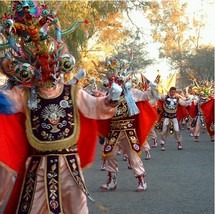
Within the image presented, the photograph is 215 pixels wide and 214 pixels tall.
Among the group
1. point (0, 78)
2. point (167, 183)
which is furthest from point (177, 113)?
point (167, 183)

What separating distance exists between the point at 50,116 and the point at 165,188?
14.1ft

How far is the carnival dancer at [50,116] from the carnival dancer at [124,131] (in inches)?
134

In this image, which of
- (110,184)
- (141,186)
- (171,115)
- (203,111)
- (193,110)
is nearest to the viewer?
(141,186)

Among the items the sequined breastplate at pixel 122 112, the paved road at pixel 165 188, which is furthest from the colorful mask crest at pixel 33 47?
the sequined breastplate at pixel 122 112

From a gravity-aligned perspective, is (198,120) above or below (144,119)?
below

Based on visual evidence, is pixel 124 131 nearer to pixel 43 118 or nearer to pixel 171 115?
pixel 43 118

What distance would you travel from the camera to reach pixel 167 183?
995cm

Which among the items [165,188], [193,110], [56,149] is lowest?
[165,188]

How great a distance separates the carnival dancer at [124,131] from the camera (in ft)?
30.2

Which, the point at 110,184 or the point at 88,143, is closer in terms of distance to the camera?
the point at 88,143

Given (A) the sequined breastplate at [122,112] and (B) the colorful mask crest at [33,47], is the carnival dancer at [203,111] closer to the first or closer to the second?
(A) the sequined breastplate at [122,112]

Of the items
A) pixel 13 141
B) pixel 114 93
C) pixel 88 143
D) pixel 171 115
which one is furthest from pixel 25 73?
pixel 171 115

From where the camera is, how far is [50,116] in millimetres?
5527

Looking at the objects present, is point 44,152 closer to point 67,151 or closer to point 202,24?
point 67,151
